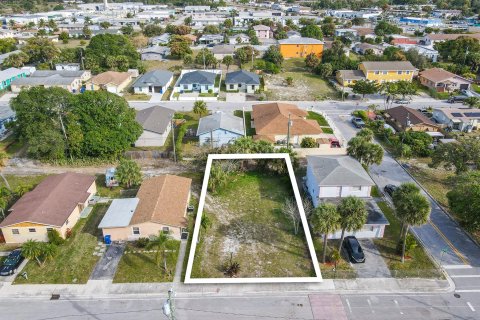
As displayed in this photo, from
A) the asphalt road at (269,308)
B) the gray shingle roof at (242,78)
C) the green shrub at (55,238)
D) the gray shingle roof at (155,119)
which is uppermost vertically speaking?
the gray shingle roof at (242,78)

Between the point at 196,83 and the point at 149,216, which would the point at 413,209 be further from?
the point at 196,83

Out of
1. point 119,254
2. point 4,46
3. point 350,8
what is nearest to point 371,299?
point 119,254

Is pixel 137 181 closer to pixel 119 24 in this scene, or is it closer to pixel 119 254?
pixel 119 254

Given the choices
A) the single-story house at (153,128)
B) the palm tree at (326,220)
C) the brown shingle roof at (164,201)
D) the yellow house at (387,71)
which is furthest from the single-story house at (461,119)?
the brown shingle roof at (164,201)

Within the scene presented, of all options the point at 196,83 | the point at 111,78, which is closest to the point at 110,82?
the point at 111,78

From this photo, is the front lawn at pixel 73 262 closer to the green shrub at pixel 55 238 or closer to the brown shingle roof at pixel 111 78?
the green shrub at pixel 55 238
